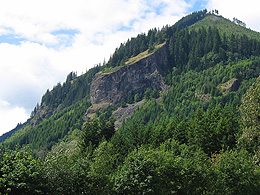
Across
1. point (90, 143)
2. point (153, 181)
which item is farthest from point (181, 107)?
point (153, 181)

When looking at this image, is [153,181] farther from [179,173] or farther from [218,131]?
[218,131]

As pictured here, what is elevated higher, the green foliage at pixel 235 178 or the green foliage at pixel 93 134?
the green foliage at pixel 93 134

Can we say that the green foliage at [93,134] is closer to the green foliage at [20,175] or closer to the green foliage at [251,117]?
the green foliage at [251,117]

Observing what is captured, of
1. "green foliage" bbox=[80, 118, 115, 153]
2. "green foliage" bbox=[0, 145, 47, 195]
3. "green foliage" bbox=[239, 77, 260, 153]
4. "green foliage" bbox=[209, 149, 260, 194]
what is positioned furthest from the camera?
"green foliage" bbox=[80, 118, 115, 153]

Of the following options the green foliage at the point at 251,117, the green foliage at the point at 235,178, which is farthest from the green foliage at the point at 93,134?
the green foliage at the point at 235,178

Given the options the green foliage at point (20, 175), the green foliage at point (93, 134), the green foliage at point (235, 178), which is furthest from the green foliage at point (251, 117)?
the green foliage at point (93, 134)

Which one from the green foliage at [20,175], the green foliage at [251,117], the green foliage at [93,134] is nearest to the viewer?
the green foliage at [20,175]

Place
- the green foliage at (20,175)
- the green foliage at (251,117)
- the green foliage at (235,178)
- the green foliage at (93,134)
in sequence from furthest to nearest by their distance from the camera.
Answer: the green foliage at (93,134) → the green foliage at (251,117) → the green foliage at (235,178) → the green foliage at (20,175)

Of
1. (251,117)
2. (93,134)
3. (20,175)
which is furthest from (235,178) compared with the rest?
(93,134)

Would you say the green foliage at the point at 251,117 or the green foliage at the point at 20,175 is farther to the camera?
the green foliage at the point at 251,117

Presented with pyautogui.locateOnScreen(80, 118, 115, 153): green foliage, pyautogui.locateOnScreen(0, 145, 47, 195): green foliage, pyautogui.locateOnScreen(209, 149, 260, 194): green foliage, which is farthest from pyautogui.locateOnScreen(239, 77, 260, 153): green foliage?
pyautogui.locateOnScreen(80, 118, 115, 153): green foliage

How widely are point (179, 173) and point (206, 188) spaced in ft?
17.0

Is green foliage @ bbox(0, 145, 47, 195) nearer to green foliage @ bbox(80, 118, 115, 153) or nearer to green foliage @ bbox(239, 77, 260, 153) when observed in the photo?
green foliage @ bbox(239, 77, 260, 153)

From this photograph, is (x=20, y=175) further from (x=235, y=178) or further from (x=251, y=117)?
(x=251, y=117)
